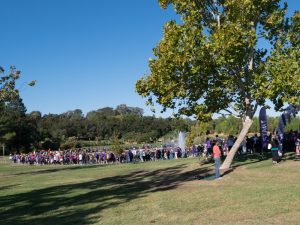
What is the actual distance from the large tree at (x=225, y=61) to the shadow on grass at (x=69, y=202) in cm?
542

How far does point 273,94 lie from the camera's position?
23250mm

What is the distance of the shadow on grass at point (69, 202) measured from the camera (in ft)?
44.0

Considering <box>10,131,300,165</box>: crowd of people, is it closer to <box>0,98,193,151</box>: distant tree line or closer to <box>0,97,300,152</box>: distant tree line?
<box>0,97,300,152</box>: distant tree line

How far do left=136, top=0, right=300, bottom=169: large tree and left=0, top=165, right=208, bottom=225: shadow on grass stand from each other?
5422 mm

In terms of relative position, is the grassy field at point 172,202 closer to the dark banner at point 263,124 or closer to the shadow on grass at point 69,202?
the shadow on grass at point 69,202

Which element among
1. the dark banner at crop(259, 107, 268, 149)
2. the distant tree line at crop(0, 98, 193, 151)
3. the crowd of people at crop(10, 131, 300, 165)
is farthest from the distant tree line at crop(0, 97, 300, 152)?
the dark banner at crop(259, 107, 268, 149)

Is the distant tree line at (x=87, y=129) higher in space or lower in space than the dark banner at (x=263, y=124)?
higher

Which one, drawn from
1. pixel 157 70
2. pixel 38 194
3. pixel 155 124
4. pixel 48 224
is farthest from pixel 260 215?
pixel 155 124

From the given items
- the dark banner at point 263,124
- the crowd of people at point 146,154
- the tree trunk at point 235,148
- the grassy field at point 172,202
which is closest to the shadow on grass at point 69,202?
the grassy field at point 172,202

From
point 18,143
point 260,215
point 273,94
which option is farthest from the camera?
point 18,143

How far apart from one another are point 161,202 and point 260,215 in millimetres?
4413

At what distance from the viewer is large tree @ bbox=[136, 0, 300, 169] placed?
2295 cm

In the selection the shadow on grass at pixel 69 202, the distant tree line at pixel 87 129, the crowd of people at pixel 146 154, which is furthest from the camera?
the distant tree line at pixel 87 129

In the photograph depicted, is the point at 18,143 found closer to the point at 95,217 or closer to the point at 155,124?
the point at 155,124
